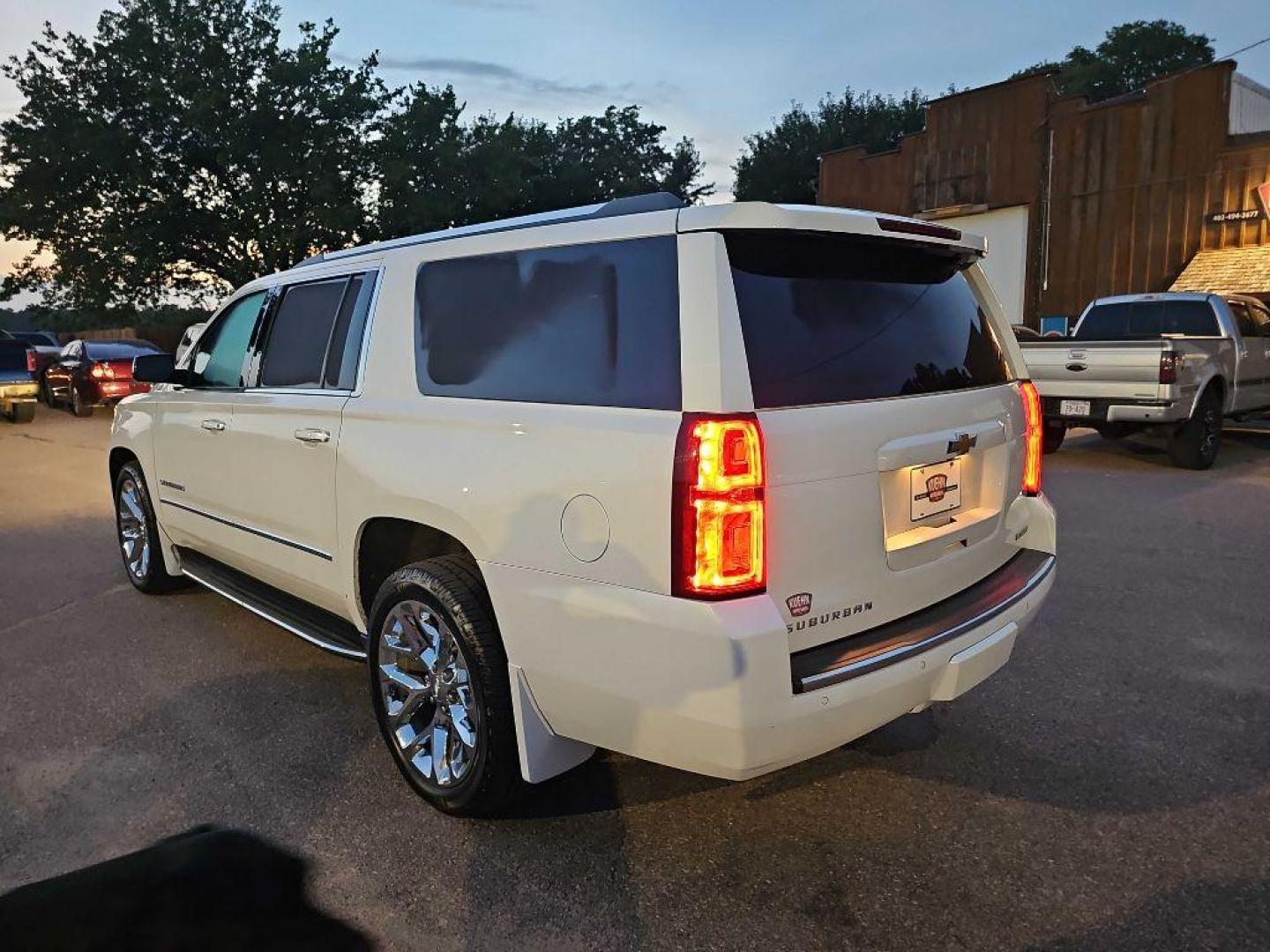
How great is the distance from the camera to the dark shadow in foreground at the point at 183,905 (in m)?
1.10

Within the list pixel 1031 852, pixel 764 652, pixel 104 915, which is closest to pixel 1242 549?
pixel 1031 852

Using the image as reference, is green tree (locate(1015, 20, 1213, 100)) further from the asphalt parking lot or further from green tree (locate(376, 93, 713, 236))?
the asphalt parking lot

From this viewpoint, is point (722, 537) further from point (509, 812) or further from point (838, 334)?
point (509, 812)

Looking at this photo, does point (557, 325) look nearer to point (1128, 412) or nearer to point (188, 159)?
point (1128, 412)

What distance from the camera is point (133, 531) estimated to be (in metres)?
5.80

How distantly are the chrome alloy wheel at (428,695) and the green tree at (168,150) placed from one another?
3004 cm

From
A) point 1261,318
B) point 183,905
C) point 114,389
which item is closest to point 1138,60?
point 1261,318

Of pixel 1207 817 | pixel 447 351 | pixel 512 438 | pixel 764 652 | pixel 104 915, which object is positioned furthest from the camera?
pixel 447 351

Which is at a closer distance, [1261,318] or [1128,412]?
[1128,412]

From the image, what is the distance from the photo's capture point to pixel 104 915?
44.1 inches

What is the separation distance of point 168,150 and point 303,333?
31785 mm

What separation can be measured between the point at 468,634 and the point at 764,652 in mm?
1024

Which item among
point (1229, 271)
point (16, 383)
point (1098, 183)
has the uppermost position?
point (1098, 183)

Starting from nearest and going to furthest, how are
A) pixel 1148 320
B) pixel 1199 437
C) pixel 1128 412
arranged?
pixel 1128 412 < pixel 1199 437 < pixel 1148 320
